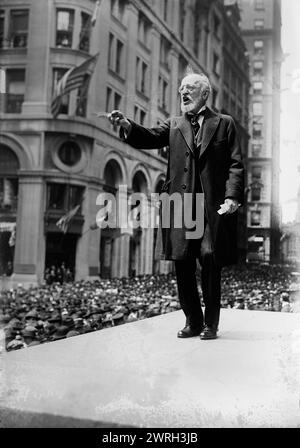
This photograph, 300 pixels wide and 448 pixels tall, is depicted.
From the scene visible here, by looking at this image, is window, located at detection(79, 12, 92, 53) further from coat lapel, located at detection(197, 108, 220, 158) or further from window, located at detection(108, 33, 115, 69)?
coat lapel, located at detection(197, 108, 220, 158)

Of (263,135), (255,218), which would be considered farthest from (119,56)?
(255,218)

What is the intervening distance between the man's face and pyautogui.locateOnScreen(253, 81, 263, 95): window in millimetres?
4022

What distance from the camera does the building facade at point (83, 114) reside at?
30.5 ft

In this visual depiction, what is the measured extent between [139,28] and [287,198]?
23.0 ft

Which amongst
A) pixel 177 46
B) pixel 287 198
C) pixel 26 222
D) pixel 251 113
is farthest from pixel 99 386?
pixel 26 222

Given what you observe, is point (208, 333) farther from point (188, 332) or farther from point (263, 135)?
point (263, 135)

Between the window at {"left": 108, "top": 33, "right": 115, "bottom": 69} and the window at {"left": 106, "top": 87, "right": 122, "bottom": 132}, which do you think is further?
the window at {"left": 108, "top": 33, "right": 115, "bottom": 69}

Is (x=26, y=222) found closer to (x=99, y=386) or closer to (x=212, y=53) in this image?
(x=212, y=53)

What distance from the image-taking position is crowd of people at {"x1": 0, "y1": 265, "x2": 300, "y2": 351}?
5.35 m

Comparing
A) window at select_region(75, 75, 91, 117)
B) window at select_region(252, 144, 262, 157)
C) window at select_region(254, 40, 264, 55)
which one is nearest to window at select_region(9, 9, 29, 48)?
window at select_region(75, 75, 91, 117)

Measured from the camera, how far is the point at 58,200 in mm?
13117

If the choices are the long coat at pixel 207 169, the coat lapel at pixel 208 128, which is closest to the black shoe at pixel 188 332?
the long coat at pixel 207 169

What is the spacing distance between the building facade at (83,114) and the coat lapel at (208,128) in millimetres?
5335

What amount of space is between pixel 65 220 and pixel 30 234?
110 centimetres
